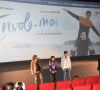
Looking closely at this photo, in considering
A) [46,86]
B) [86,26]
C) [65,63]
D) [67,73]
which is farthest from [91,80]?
[86,26]

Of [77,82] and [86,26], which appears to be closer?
[77,82]

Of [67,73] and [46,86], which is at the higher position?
[46,86]

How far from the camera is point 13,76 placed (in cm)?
1151

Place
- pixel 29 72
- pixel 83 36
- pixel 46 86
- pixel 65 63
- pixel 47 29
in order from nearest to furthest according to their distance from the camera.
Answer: pixel 46 86 < pixel 65 63 < pixel 29 72 < pixel 47 29 < pixel 83 36

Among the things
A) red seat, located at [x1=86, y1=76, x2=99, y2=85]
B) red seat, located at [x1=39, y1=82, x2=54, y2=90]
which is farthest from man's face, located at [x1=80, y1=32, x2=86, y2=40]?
red seat, located at [x1=39, y1=82, x2=54, y2=90]

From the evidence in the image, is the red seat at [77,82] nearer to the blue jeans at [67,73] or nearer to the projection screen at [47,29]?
the blue jeans at [67,73]

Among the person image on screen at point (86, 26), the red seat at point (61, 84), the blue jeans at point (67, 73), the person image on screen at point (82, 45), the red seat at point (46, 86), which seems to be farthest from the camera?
→ the person image on screen at point (82, 45)

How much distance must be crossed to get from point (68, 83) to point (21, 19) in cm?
598

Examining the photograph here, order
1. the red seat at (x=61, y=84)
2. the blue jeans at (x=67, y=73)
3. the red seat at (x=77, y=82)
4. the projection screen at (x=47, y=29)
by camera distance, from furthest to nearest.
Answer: the projection screen at (x=47, y=29)
the blue jeans at (x=67, y=73)
the red seat at (x=77, y=82)
the red seat at (x=61, y=84)

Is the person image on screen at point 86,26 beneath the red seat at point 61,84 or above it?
above

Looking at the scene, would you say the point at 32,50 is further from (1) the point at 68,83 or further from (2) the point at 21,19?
(1) the point at 68,83

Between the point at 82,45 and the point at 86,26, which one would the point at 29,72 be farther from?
the point at 86,26

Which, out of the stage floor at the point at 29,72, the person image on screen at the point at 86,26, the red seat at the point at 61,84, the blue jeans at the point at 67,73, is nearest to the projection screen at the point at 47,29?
the person image on screen at the point at 86,26

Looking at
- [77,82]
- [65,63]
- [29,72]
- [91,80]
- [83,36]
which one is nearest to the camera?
[77,82]
